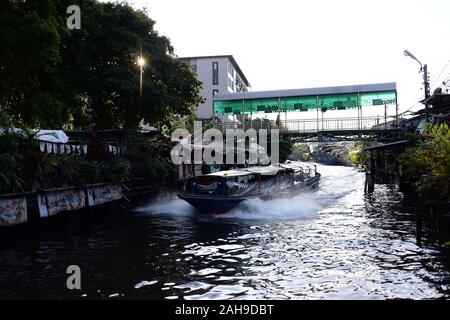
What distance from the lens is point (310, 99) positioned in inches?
1597

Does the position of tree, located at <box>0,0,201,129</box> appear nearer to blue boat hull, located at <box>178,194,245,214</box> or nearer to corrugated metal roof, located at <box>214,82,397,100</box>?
blue boat hull, located at <box>178,194,245,214</box>

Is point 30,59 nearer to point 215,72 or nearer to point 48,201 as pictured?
point 48,201

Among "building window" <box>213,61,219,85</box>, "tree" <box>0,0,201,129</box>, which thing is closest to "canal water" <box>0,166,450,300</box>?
"tree" <box>0,0,201,129</box>

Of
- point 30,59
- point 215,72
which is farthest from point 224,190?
point 215,72

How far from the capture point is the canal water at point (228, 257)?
26.9 feet

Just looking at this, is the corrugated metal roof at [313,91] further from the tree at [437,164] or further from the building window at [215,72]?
the building window at [215,72]

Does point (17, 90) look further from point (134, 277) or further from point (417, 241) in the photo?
Answer: point (417, 241)

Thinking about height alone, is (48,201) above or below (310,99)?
below

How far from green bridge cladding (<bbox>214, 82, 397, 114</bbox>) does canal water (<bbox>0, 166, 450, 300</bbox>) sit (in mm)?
23040

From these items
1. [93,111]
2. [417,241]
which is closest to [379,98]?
[93,111]

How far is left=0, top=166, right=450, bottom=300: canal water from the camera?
821cm


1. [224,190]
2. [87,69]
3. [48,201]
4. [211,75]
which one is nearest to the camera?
[48,201]

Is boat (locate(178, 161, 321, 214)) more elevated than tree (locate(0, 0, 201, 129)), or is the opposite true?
tree (locate(0, 0, 201, 129))

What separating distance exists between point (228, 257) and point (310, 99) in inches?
1267
